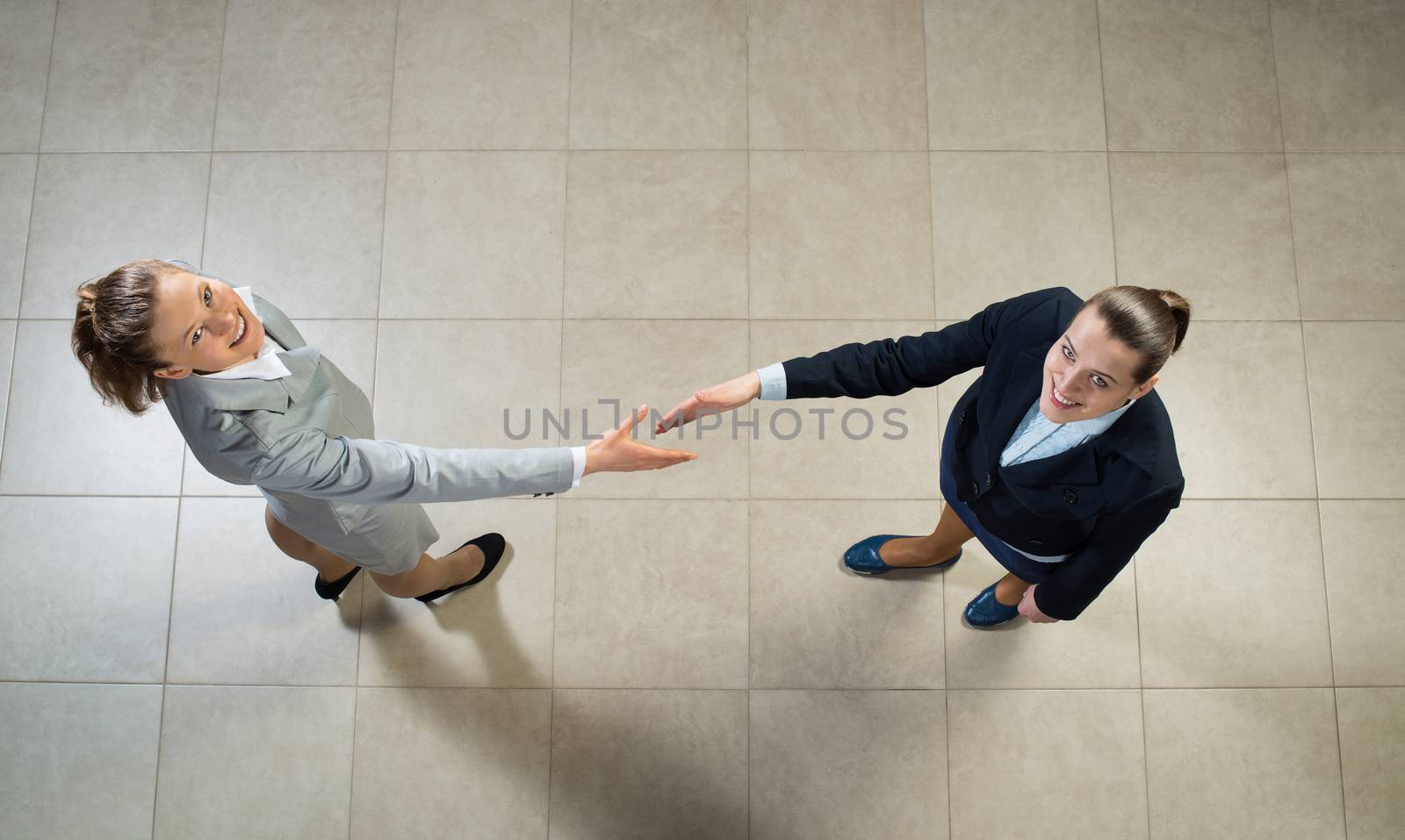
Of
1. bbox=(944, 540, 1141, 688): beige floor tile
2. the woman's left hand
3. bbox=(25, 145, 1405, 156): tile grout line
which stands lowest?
bbox=(944, 540, 1141, 688): beige floor tile

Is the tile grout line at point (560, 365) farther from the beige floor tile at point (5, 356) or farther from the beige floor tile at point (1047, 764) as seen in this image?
the beige floor tile at point (5, 356)

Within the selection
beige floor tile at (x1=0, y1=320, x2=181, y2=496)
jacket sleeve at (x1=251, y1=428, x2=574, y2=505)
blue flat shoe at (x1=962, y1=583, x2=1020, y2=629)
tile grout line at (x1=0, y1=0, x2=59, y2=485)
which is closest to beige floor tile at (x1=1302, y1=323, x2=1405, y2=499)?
blue flat shoe at (x1=962, y1=583, x2=1020, y2=629)

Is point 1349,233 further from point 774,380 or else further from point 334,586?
point 334,586

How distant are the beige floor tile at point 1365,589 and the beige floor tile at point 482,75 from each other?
2882 millimetres

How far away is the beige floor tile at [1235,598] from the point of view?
8.18 ft

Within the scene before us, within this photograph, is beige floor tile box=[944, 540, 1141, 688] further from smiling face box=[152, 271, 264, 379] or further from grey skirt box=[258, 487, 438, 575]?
smiling face box=[152, 271, 264, 379]

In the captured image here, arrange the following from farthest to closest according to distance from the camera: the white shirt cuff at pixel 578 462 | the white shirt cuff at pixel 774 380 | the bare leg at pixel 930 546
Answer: the bare leg at pixel 930 546
the white shirt cuff at pixel 774 380
the white shirt cuff at pixel 578 462

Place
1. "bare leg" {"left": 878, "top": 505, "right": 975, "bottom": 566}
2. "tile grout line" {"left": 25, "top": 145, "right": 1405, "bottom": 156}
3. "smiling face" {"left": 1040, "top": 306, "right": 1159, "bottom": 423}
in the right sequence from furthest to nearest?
"tile grout line" {"left": 25, "top": 145, "right": 1405, "bottom": 156}
"bare leg" {"left": 878, "top": 505, "right": 975, "bottom": 566}
"smiling face" {"left": 1040, "top": 306, "right": 1159, "bottom": 423}

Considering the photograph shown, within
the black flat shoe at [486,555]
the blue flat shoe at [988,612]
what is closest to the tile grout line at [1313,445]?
the blue flat shoe at [988,612]

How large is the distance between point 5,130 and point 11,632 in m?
1.73

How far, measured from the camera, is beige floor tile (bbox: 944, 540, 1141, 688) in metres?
2.48

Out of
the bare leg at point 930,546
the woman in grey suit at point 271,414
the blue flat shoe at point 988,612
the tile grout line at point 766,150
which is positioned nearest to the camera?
the woman in grey suit at point 271,414

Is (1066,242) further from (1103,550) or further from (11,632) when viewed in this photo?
(11,632)

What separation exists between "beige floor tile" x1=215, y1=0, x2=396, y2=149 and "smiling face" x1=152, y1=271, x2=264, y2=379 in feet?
4.86
